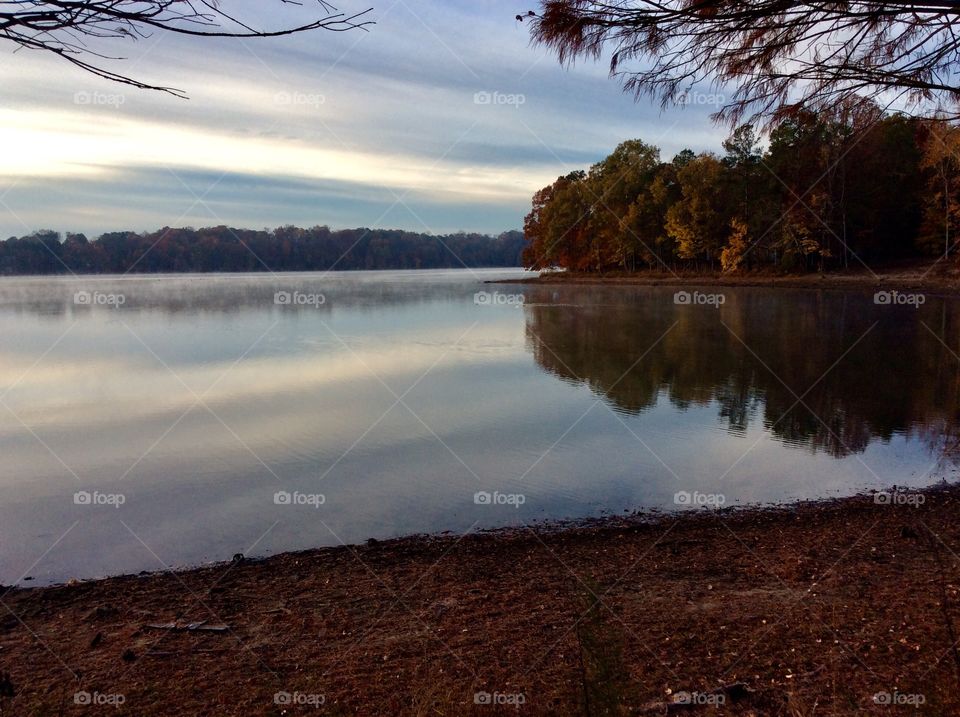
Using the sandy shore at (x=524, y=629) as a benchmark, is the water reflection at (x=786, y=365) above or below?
above

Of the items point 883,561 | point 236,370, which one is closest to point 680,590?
point 883,561

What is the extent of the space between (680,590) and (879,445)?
235 inches

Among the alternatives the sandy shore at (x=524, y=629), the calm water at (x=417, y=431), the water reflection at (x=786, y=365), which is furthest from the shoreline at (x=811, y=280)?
the sandy shore at (x=524, y=629)

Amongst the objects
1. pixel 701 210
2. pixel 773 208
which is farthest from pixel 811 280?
pixel 701 210

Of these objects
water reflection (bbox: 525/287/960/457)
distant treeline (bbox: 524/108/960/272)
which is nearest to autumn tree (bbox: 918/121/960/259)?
distant treeline (bbox: 524/108/960/272)

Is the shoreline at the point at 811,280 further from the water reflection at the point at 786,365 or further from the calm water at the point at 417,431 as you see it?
the calm water at the point at 417,431

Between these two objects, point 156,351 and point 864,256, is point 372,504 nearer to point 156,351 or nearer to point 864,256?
point 156,351

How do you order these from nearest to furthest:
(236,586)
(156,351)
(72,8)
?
(72,8) < (236,586) < (156,351)

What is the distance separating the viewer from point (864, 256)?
46719mm

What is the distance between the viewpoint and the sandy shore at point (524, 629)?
10.6 feet

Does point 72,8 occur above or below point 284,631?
above

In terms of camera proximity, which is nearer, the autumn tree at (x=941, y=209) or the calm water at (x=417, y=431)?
the calm water at (x=417, y=431)

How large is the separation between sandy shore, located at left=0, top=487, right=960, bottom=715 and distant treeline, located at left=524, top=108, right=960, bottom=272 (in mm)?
35392

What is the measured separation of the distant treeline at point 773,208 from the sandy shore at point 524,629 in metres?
35.4
